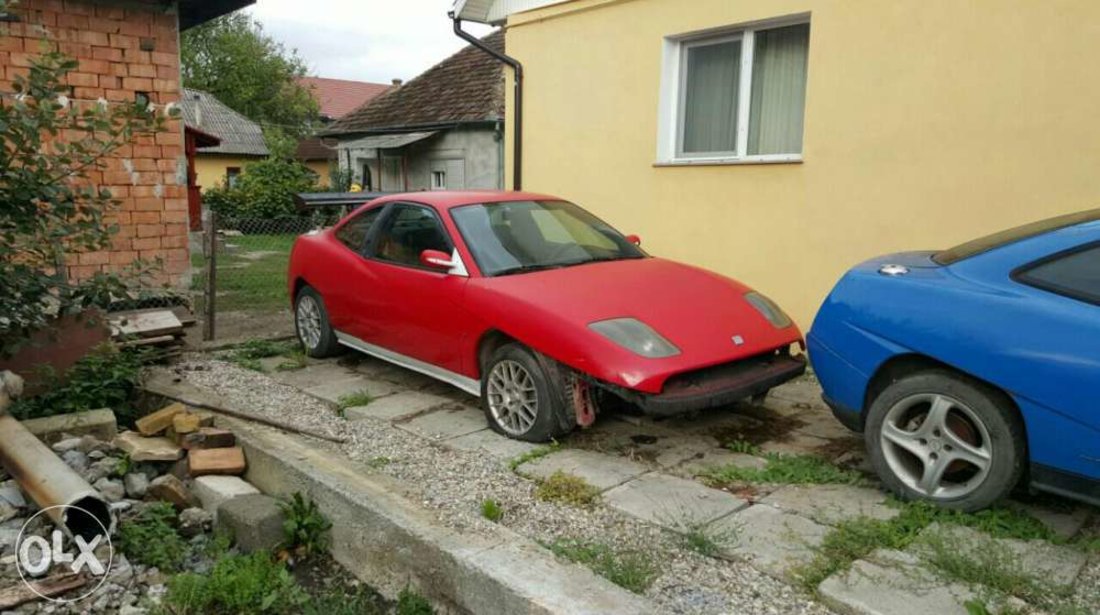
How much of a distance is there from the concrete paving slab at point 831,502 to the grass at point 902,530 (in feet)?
0.27

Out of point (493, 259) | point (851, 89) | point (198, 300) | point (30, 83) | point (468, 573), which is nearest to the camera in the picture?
point (468, 573)

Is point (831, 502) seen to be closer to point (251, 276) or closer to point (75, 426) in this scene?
point (75, 426)

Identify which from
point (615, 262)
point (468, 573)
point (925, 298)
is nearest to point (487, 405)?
point (615, 262)

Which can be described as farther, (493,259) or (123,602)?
(493,259)

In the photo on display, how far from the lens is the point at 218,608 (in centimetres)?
318

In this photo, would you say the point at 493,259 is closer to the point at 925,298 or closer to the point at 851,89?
the point at 925,298

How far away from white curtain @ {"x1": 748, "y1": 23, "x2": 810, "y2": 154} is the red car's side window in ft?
11.4

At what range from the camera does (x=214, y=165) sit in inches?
1481

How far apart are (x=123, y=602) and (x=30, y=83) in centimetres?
262

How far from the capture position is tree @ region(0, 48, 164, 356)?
397 cm

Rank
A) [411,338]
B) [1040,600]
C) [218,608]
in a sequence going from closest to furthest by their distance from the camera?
[1040,600] < [218,608] < [411,338]

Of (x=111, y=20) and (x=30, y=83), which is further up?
(x=111, y=20)

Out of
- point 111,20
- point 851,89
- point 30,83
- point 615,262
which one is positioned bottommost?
point 615,262

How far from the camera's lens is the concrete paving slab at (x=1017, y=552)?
9.62 ft
